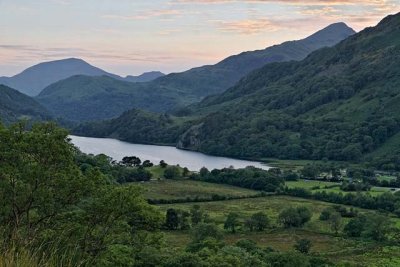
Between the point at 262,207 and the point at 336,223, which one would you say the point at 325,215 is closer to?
the point at 336,223

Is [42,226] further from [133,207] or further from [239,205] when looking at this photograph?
[239,205]

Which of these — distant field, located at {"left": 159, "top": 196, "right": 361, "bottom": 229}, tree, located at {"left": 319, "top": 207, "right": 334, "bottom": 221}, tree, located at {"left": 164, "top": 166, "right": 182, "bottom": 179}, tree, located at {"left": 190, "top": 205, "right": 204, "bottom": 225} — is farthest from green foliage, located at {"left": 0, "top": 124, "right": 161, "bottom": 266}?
tree, located at {"left": 164, "top": 166, "right": 182, "bottom": 179}

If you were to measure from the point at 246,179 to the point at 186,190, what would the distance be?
18.3 m

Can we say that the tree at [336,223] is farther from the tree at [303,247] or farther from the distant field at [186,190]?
the distant field at [186,190]

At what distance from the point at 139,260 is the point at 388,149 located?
182745 millimetres

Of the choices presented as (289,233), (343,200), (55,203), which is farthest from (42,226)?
(343,200)

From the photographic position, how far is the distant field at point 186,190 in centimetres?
11172

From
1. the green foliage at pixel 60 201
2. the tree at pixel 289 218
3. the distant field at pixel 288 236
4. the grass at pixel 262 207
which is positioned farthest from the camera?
the grass at pixel 262 207

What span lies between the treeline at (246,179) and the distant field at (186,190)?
8.60 ft

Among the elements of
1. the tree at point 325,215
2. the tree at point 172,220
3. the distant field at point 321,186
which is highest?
the distant field at point 321,186

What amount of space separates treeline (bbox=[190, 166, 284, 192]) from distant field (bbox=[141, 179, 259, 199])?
8.60 ft

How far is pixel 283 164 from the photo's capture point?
627 ft

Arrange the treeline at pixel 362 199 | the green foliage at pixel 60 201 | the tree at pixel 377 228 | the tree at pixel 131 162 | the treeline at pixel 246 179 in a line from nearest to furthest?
the green foliage at pixel 60 201 → the tree at pixel 377 228 → the treeline at pixel 362 199 → the treeline at pixel 246 179 → the tree at pixel 131 162

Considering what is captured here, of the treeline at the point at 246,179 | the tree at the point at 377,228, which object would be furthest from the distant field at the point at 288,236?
the treeline at the point at 246,179
